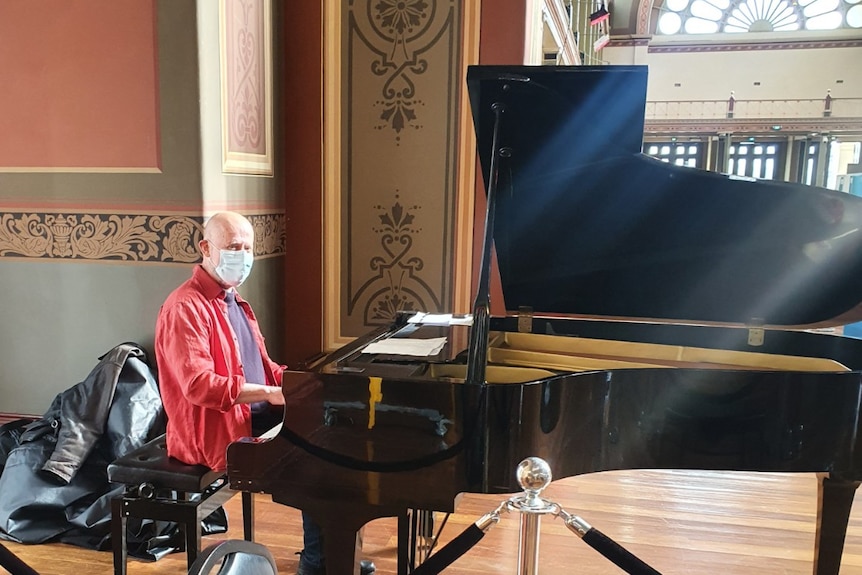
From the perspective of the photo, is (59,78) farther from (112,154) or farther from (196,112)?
(196,112)

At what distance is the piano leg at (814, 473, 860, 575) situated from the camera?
5.97ft

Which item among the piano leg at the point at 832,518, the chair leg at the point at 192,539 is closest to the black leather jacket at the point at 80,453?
the chair leg at the point at 192,539

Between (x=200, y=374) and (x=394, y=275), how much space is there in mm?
1859

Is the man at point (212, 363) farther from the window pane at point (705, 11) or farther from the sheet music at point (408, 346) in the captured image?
the window pane at point (705, 11)

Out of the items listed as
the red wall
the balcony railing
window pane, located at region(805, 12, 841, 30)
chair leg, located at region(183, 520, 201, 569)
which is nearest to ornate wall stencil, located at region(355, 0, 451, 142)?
the red wall

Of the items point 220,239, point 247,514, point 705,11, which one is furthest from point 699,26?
point 247,514

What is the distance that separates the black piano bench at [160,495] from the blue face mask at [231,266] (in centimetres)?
57

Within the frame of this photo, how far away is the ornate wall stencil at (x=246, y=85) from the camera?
117 inches

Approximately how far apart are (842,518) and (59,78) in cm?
327

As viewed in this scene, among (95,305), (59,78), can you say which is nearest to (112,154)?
(59,78)

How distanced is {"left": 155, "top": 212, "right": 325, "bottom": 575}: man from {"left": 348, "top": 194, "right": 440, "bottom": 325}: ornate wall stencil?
1.51 metres

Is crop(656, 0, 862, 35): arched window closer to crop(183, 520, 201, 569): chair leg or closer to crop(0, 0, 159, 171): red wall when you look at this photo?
crop(0, 0, 159, 171): red wall

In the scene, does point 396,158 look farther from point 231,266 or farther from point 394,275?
point 231,266

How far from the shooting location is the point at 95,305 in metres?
2.93
